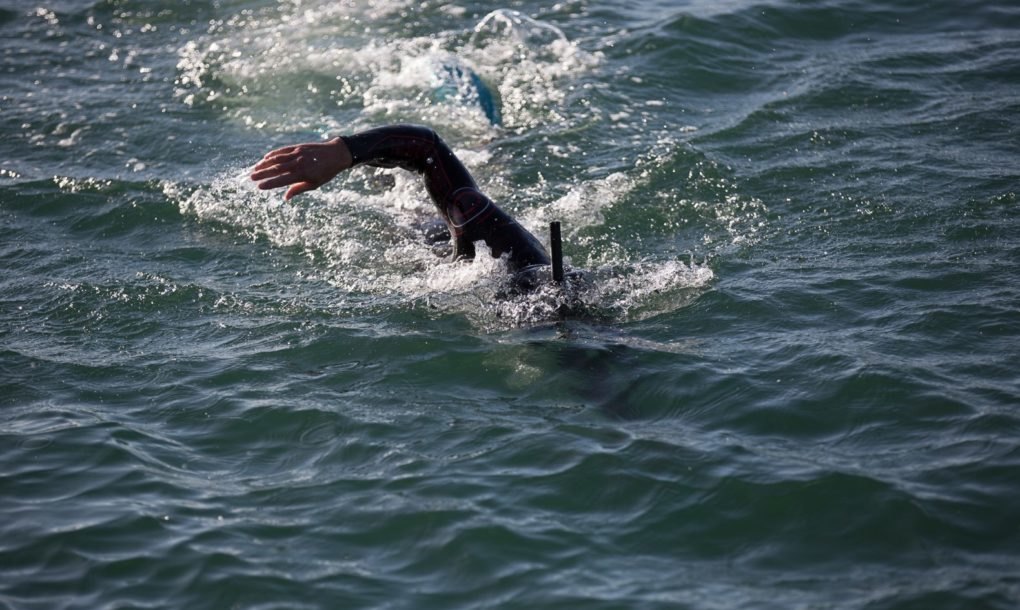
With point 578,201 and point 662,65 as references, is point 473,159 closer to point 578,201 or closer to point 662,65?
point 578,201

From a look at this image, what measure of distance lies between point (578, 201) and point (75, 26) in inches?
318

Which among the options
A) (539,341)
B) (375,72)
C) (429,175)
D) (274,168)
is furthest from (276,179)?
(375,72)

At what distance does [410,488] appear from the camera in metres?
5.23

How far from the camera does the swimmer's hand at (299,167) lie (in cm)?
579

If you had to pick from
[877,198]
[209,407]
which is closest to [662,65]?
[877,198]

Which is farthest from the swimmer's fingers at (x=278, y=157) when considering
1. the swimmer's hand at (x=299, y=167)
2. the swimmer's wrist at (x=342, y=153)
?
the swimmer's wrist at (x=342, y=153)

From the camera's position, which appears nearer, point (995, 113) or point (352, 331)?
point (352, 331)

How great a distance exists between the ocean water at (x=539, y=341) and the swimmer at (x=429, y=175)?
0.75 feet

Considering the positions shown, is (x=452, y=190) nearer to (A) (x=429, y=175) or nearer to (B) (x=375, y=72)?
(A) (x=429, y=175)

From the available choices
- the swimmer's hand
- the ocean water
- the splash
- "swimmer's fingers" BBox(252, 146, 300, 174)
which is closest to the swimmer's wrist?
the swimmer's hand

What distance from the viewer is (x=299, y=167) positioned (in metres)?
5.84

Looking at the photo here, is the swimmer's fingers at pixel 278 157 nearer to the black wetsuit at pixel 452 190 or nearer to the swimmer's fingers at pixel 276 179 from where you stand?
the swimmer's fingers at pixel 276 179

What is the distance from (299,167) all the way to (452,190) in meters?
1.08

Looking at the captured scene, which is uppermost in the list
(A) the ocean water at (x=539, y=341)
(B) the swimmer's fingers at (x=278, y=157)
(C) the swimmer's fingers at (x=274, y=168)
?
(B) the swimmer's fingers at (x=278, y=157)
